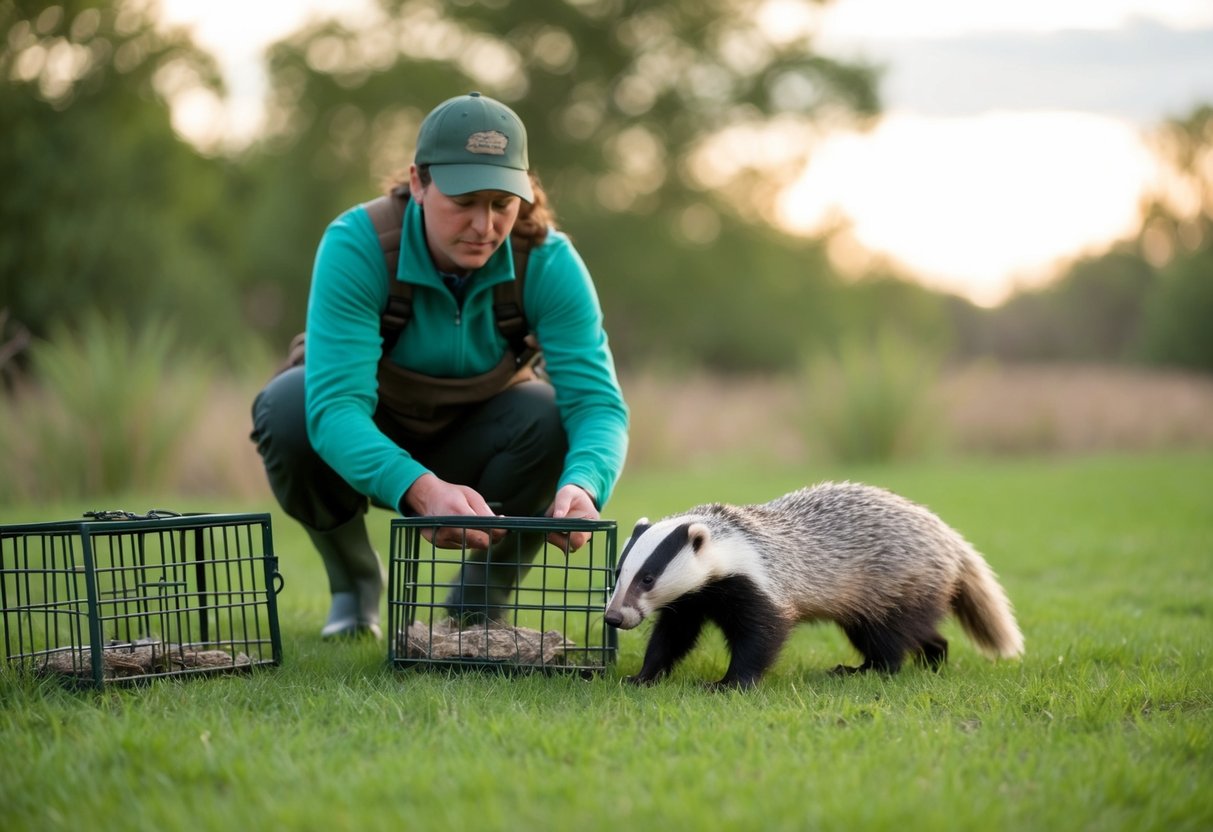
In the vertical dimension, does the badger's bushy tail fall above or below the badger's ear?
below

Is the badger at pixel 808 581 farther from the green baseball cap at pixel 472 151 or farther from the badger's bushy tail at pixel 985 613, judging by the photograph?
the green baseball cap at pixel 472 151

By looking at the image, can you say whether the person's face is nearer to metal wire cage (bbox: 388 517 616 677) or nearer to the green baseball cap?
the green baseball cap

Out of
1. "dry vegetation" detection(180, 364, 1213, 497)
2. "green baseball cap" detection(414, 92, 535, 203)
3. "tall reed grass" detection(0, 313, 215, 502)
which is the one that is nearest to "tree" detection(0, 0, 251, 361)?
"dry vegetation" detection(180, 364, 1213, 497)

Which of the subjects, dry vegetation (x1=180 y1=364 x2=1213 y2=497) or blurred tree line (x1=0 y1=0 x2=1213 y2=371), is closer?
dry vegetation (x1=180 y1=364 x2=1213 y2=497)

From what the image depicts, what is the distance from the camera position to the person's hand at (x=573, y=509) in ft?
13.2

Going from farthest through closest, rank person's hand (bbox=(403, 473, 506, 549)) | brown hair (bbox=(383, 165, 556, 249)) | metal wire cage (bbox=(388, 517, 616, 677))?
brown hair (bbox=(383, 165, 556, 249))
person's hand (bbox=(403, 473, 506, 549))
metal wire cage (bbox=(388, 517, 616, 677))

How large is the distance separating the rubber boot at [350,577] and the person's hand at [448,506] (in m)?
1.07

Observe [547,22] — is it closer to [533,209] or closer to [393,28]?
[393,28]

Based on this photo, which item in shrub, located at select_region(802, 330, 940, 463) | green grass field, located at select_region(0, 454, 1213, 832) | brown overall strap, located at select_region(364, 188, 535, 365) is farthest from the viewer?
shrub, located at select_region(802, 330, 940, 463)

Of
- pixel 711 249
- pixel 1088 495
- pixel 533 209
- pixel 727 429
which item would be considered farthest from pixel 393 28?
pixel 533 209

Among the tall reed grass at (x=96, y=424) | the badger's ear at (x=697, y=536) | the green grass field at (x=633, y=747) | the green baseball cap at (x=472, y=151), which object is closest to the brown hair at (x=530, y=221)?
the green baseball cap at (x=472, y=151)

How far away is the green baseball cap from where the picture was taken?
4.22m

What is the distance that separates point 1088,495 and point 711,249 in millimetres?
21572

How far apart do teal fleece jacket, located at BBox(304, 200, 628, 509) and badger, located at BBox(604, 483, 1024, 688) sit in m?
0.42
